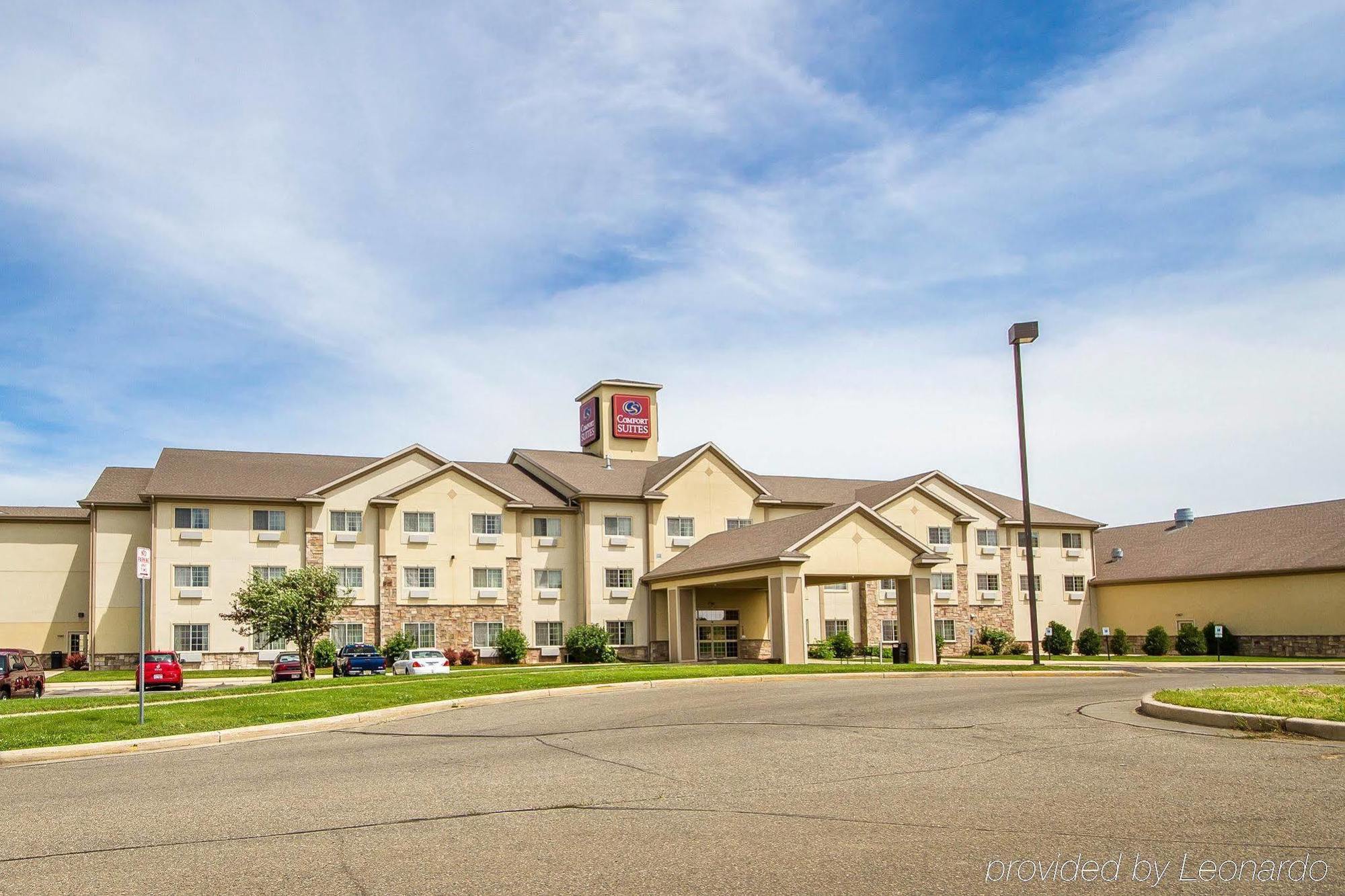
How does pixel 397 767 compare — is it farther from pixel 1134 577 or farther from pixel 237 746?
pixel 1134 577

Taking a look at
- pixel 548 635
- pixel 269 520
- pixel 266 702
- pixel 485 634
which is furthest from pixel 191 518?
pixel 266 702

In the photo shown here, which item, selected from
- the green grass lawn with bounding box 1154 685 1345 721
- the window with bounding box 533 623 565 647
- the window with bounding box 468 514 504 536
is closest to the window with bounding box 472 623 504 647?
the window with bounding box 533 623 565 647

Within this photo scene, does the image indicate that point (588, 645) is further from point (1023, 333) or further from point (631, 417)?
point (1023, 333)

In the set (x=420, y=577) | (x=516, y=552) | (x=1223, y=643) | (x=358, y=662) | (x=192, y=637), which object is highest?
(x=516, y=552)

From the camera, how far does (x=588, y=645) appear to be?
161ft

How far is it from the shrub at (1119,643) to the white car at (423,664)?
35857mm

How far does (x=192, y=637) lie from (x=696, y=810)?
1660 inches

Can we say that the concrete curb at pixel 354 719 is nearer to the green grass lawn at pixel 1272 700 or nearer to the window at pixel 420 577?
the green grass lawn at pixel 1272 700

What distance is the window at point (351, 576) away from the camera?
Result: 47562 millimetres

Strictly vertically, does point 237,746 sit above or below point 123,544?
below

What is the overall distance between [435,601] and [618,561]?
843cm

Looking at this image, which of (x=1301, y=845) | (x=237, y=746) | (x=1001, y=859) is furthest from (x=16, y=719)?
(x=1301, y=845)

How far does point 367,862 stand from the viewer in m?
7.71

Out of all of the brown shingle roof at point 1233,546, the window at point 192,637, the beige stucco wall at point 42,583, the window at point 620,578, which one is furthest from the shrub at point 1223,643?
the beige stucco wall at point 42,583
